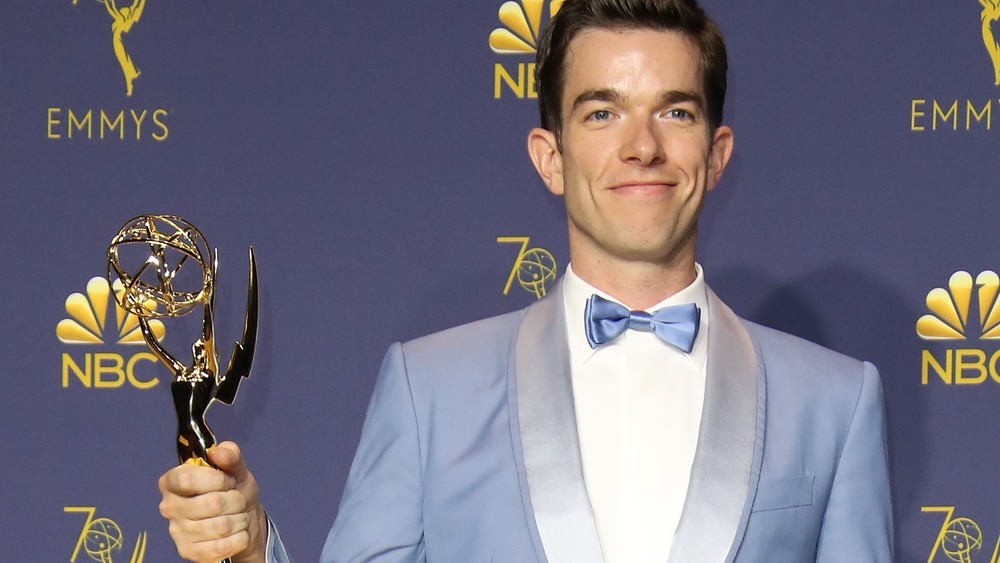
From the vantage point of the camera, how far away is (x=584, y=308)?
1.90 meters

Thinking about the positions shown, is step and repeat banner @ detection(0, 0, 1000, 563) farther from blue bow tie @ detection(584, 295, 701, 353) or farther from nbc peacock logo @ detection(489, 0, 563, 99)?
blue bow tie @ detection(584, 295, 701, 353)

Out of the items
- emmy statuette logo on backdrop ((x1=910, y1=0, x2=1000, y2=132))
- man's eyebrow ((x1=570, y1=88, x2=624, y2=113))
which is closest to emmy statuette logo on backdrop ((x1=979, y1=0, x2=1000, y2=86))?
emmy statuette logo on backdrop ((x1=910, y1=0, x2=1000, y2=132))

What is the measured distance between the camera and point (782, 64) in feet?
8.78

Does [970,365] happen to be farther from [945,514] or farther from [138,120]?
[138,120]

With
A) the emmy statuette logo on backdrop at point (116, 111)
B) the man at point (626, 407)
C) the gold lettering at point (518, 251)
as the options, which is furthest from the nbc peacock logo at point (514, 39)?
the man at point (626, 407)

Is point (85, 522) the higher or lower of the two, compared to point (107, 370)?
lower

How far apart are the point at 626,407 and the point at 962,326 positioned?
3.67 feet

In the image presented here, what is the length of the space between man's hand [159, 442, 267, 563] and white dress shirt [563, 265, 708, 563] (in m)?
0.45

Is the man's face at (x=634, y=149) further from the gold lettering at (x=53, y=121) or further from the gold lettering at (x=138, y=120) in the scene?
the gold lettering at (x=53, y=121)

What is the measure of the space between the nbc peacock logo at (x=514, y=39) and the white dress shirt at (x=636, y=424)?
2.78ft

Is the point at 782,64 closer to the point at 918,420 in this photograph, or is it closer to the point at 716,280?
the point at 716,280

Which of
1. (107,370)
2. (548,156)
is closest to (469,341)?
(548,156)

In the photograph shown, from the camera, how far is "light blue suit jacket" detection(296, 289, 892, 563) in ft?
5.71

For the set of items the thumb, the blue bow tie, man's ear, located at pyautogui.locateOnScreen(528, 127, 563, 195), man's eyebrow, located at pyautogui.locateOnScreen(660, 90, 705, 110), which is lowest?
the thumb
